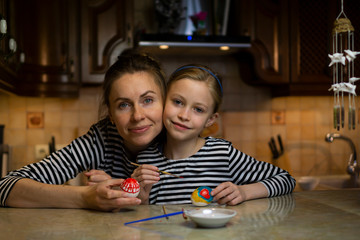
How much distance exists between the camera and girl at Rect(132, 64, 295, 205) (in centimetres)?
124

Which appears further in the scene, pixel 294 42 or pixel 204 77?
pixel 294 42

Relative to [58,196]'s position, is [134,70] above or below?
above

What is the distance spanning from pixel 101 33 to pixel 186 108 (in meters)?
1.46

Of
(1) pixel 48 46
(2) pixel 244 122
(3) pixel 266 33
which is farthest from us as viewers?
(2) pixel 244 122

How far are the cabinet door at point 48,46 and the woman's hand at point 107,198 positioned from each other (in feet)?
4.91

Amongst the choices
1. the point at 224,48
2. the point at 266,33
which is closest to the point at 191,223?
the point at 224,48

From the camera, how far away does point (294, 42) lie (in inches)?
108

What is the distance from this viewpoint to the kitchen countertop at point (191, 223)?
2.63 feet

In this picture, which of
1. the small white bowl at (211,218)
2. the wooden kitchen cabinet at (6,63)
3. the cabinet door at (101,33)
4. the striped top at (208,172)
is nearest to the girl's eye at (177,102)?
the striped top at (208,172)

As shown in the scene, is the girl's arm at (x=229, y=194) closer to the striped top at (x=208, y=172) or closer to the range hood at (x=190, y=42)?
the striped top at (x=208, y=172)

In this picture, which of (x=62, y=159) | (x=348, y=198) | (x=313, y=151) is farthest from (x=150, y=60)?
(x=313, y=151)

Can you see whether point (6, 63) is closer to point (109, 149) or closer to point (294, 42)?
point (109, 149)

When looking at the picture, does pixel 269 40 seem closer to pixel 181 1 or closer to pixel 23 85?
pixel 181 1

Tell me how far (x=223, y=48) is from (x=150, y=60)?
1271 mm
